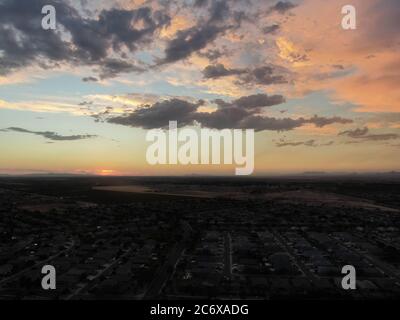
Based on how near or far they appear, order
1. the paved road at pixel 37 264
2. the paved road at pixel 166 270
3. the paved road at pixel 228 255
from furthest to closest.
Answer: the paved road at pixel 228 255
the paved road at pixel 37 264
the paved road at pixel 166 270

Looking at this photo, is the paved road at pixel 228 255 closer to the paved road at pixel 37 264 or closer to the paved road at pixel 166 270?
the paved road at pixel 166 270

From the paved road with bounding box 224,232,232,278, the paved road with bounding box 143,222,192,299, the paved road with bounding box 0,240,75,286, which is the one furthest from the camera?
the paved road with bounding box 224,232,232,278

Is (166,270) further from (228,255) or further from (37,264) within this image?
(37,264)

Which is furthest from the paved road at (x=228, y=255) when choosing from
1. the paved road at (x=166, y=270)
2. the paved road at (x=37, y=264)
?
the paved road at (x=37, y=264)

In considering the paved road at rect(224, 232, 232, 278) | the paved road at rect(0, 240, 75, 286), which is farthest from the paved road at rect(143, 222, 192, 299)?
the paved road at rect(0, 240, 75, 286)

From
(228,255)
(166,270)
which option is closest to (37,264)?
(166,270)

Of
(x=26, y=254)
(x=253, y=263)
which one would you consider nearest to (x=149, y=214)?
(x=26, y=254)

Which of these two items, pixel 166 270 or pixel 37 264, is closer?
pixel 166 270

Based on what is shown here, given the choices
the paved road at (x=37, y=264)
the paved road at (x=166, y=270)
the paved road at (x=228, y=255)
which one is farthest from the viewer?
the paved road at (x=228, y=255)

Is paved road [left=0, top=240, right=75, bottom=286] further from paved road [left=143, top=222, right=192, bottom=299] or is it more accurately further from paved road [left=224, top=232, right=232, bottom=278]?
paved road [left=224, top=232, right=232, bottom=278]
